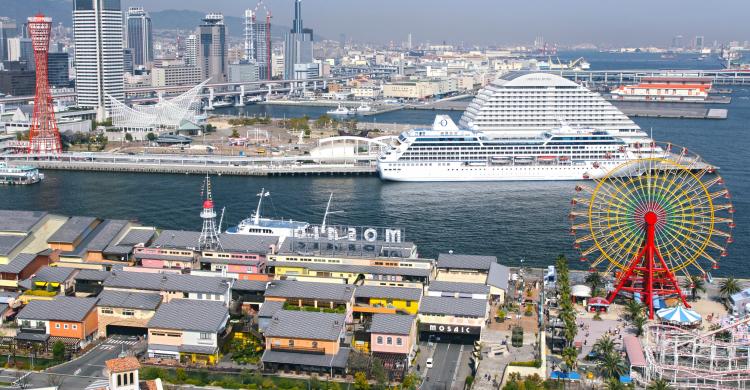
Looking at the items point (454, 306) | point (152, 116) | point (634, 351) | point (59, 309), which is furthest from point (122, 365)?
point (152, 116)

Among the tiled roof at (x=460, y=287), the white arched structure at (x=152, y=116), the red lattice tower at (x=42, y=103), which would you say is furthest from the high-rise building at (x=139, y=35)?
the tiled roof at (x=460, y=287)

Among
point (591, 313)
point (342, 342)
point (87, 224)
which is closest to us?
point (342, 342)

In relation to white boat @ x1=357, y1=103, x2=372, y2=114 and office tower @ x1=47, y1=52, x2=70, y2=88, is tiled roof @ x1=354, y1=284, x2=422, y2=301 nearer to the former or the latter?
white boat @ x1=357, y1=103, x2=372, y2=114

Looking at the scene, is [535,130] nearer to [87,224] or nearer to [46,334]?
[87,224]

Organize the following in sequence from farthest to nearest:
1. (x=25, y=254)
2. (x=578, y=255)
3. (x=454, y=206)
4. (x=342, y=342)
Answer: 1. (x=454, y=206)
2. (x=578, y=255)
3. (x=25, y=254)
4. (x=342, y=342)

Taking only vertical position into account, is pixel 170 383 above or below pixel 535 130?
below

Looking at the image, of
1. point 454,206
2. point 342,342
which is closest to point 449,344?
point 342,342

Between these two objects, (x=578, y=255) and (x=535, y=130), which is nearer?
(x=578, y=255)
